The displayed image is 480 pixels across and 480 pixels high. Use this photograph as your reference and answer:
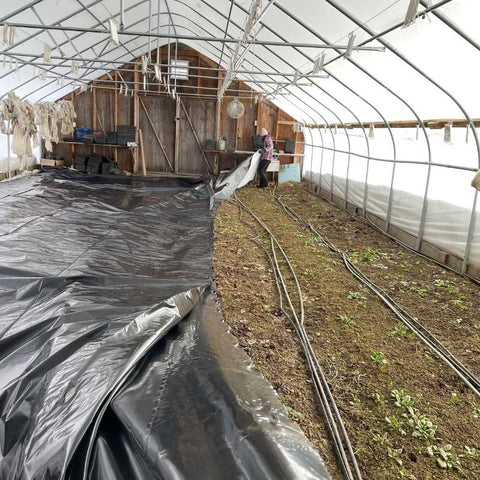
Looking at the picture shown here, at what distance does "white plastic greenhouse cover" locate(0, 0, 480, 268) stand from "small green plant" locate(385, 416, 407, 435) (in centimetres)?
318

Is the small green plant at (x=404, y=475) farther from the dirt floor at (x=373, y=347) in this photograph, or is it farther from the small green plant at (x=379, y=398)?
A: the small green plant at (x=379, y=398)

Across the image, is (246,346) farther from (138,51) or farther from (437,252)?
(138,51)

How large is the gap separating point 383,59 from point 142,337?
4.95 meters

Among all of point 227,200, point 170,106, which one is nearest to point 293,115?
point 170,106

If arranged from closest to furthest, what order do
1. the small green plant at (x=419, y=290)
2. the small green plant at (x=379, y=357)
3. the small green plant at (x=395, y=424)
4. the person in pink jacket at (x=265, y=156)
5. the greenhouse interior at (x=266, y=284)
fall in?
the greenhouse interior at (x=266, y=284) < the small green plant at (x=395, y=424) < the small green plant at (x=379, y=357) < the small green plant at (x=419, y=290) < the person in pink jacket at (x=265, y=156)

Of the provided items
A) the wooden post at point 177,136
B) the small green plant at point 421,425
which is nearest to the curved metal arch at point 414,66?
the small green plant at point 421,425

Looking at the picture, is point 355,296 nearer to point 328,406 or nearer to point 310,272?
point 310,272

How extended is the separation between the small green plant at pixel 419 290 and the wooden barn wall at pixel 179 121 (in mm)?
9495

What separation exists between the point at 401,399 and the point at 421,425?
0.91 feet

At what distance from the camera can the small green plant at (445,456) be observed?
98.3 inches

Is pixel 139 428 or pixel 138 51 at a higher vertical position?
pixel 138 51

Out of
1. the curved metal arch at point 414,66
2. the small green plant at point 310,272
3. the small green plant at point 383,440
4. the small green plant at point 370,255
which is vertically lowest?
the small green plant at point 383,440

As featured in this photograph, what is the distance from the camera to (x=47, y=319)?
301 centimetres

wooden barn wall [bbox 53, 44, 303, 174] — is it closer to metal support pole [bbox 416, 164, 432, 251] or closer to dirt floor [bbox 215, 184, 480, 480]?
dirt floor [bbox 215, 184, 480, 480]
